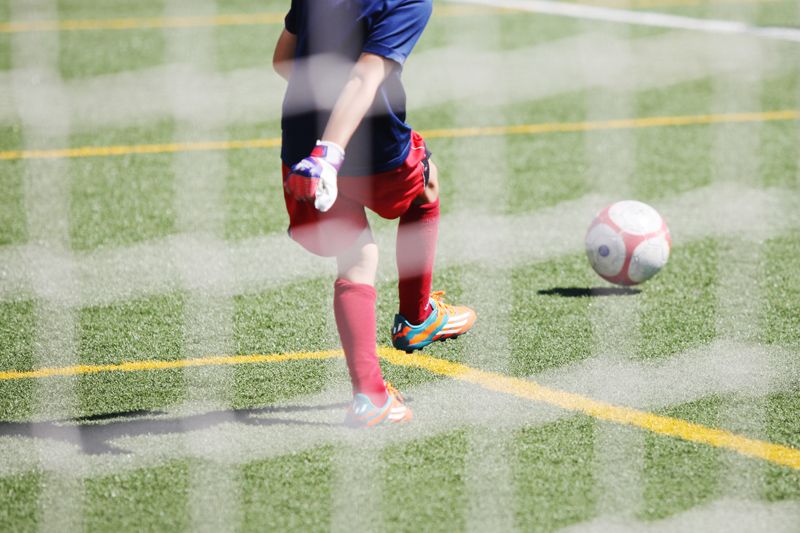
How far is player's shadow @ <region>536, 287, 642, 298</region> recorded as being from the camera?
4508mm

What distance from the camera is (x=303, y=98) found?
3.24 m

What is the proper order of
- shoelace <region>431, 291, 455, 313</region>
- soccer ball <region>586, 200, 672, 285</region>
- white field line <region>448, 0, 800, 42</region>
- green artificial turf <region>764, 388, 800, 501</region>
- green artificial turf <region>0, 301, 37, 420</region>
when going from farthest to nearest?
white field line <region>448, 0, 800, 42</region>
soccer ball <region>586, 200, 672, 285</region>
shoelace <region>431, 291, 455, 313</region>
green artificial turf <region>0, 301, 37, 420</region>
green artificial turf <region>764, 388, 800, 501</region>

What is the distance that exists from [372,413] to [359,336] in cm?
22

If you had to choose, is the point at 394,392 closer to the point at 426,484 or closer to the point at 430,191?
the point at 426,484

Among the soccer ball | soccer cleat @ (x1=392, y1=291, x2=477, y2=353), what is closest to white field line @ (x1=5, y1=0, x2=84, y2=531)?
soccer cleat @ (x1=392, y1=291, x2=477, y2=353)

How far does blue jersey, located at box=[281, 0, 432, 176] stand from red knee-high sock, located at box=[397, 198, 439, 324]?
1.32 feet

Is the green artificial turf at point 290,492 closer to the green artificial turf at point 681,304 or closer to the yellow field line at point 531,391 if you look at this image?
the yellow field line at point 531,391

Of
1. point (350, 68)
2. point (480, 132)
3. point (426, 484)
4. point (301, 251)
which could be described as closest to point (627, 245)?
point (301, 251)

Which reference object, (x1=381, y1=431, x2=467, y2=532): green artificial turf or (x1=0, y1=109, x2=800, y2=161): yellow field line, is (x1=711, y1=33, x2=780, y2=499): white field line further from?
(x1=381, y1=431, x2=467, y2=532): green artificial turf

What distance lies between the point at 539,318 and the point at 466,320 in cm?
39

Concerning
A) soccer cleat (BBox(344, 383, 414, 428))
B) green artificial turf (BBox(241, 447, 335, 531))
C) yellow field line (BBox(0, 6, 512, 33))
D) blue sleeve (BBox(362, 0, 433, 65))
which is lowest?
green artificial turf (BBox(241, 447, 335, 531))

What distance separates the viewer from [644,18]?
1080cm

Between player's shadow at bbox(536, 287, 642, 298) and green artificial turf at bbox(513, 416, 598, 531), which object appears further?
player's shadow at bbox(536, 287, 642, 298)

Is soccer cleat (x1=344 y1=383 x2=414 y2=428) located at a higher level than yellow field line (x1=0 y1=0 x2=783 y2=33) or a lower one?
lower
